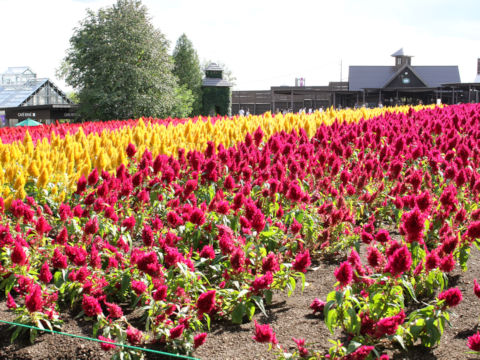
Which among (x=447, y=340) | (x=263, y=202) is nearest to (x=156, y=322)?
(x=447, y=340)

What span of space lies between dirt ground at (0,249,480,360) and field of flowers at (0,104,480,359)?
0.08 metres

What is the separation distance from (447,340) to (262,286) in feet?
3.34

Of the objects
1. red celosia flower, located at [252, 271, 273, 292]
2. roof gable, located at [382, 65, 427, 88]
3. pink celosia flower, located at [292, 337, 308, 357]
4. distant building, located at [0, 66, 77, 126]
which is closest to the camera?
pink celosia flower, located at [292, 337, 308, 357]

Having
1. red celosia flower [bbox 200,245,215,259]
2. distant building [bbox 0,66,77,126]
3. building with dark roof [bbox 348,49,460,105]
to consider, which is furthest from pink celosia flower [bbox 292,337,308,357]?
distant building [bbox 0,66,77,126]

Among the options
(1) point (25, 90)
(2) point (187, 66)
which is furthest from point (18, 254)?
(1) point (25, 90)

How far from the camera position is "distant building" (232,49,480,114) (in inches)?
1962

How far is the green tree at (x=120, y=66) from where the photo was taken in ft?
96.2

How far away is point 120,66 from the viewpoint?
95.5ft

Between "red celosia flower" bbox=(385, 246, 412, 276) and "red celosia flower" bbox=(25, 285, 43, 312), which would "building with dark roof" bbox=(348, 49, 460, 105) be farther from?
"red celosia flower" bbox=(25, 285, 43, 312)

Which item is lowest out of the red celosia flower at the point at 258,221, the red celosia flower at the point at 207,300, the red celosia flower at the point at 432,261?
the red celosia flower at the point at 207,300

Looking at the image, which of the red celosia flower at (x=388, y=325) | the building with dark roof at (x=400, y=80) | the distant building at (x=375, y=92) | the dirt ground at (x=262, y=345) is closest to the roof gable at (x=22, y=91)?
the distant building at (x=375, y=92)

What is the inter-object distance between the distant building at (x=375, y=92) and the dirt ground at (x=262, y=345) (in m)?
45.6

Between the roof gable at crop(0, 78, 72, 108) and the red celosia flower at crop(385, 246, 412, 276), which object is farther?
the roof gable at crop(0, 78, 72, 108)

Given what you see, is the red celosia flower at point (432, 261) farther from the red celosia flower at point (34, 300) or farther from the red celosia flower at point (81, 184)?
the red celosia flower at point (81, 184)
